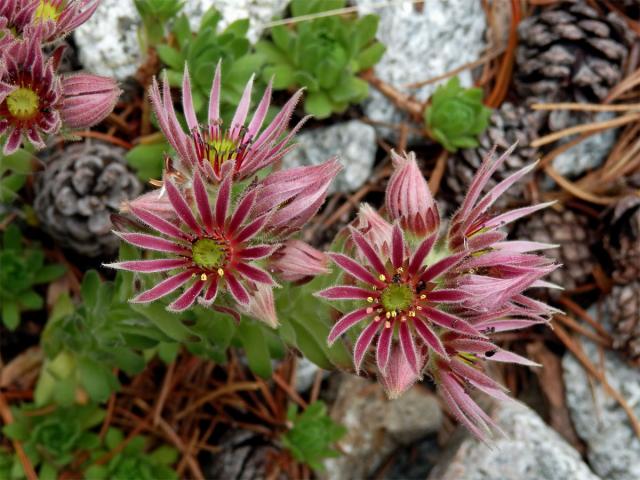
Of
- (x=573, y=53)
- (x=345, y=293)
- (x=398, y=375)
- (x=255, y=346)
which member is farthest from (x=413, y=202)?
(x=573, y=53)

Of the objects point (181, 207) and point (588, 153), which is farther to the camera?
point (588, 153)

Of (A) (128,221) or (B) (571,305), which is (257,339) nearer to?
(A) (128,221)

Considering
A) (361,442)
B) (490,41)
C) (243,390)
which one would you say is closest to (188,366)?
(243,390)

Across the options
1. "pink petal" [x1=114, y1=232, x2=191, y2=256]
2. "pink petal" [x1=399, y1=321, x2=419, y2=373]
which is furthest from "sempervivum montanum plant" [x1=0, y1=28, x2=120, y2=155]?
"pink petal" [x1=399, y1=321, x2=419, y2=373]

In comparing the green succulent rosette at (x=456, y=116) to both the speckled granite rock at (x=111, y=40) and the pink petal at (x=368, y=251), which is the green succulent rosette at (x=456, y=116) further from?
the pink petal at (x=368, y=251)

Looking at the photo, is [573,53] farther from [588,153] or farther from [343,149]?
[343,149]

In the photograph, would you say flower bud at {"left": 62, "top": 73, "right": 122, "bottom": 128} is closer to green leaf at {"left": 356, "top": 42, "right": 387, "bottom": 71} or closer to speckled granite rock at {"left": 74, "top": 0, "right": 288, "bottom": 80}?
speckled granite rock at {"left": 74, "top": 0, "right": 288, "bottom": 80}
